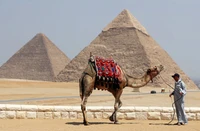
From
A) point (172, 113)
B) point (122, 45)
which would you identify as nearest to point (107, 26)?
point (122, 45)

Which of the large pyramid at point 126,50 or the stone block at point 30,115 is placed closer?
the stone block at point 30,115

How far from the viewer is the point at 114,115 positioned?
27.1 feet

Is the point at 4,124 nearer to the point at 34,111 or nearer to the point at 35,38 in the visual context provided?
the point at 34,111

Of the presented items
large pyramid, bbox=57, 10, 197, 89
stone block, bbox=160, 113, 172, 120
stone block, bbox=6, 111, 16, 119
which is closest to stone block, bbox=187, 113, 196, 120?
stone block, bbox=160, 113, 172, 120

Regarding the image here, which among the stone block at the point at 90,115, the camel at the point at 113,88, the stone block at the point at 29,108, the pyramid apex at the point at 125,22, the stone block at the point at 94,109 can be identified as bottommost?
the stone block at the point at 90,115

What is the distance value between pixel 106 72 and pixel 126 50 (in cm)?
8564

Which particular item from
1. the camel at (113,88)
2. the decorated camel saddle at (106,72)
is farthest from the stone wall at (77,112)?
the decorated camel saddle at (106,72)

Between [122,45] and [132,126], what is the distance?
87053 mm

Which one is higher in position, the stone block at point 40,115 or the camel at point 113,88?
the camel at point 113,88

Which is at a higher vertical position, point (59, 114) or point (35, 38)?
point (35, 38)

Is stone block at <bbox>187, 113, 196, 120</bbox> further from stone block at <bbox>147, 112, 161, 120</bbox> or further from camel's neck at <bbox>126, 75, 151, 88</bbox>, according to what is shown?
camel's neck at <bbox>126, 75, 151, 88</bbox>

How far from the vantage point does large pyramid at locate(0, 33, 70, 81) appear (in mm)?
103438

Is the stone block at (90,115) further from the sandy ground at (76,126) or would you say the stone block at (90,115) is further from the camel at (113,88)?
the camel at (113,88)

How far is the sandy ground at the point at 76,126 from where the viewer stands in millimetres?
7309
